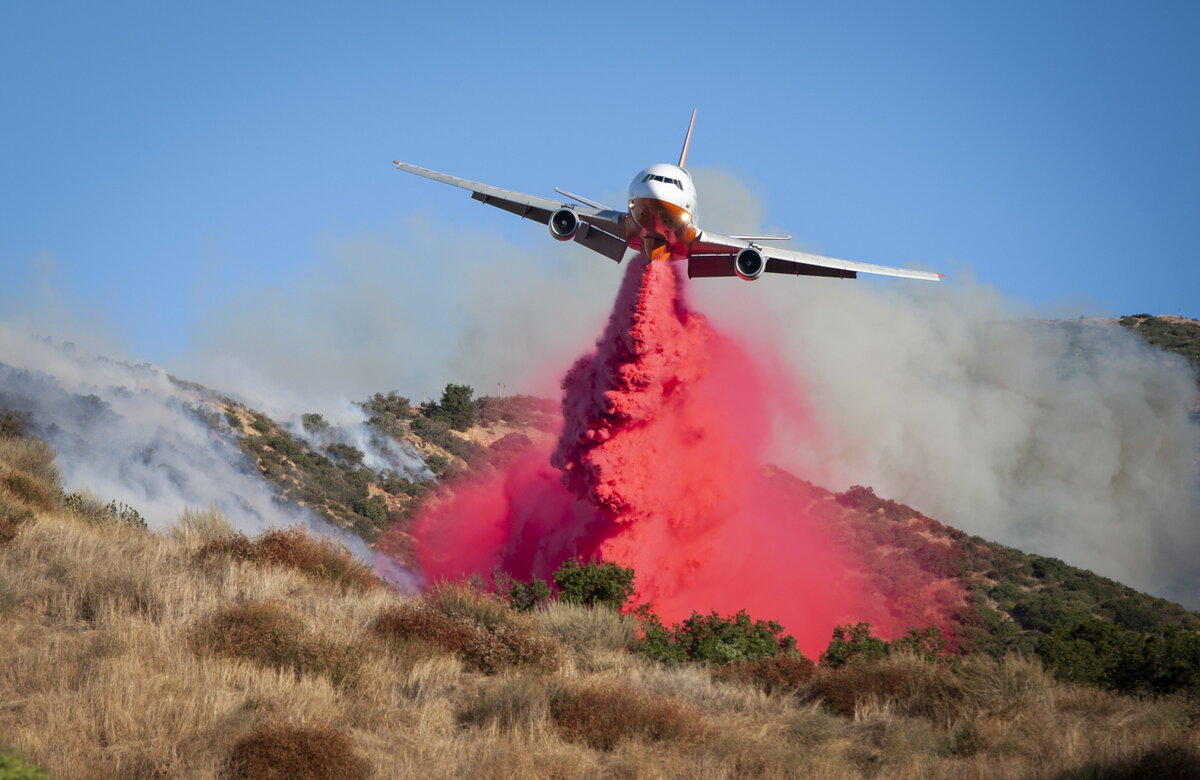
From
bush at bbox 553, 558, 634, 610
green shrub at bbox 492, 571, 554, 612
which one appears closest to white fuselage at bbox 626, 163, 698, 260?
bush at bbox 553, 558, 634, 610

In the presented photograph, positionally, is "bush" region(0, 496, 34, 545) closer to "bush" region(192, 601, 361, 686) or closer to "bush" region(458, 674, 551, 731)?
"bush" region(192, 601, 361, 686)

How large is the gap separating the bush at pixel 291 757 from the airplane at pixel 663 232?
2325 cm

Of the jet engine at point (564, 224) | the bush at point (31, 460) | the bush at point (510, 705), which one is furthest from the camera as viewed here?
the jet engine at point (564, 224)

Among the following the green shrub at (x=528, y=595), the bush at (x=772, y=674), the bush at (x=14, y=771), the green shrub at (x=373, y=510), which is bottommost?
A: the bush at (x=14, y=771)

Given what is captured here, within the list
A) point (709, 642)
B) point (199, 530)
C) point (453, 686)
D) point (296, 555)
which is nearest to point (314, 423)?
point (199, 530)

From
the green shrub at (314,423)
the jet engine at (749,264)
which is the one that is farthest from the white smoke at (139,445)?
the jet engine at (749,264)

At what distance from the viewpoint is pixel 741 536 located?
46219 mm

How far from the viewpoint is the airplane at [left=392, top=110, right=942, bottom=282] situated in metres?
34.2

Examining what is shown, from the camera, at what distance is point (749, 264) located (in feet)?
115

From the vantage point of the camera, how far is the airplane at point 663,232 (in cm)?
3425

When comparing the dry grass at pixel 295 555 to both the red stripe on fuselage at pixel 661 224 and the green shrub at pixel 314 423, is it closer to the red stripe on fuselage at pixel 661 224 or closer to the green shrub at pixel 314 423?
the red stripe on fuselage at pixel 661 224

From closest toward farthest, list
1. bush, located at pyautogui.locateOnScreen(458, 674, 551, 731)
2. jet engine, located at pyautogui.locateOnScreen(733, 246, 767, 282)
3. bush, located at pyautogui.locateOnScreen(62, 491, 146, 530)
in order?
1. bush, located at pyautogui.locateOnScreen(458, 674, 551, 731)
2. bush, located at pyautogui.locateOnScreen(62, 491, 146, 530)
3. jet engine, located at pyautogui.locateOnScreen(733, 246, 767, 282)

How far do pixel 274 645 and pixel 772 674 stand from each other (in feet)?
22.1

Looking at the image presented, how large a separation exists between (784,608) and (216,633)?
31573 millimetres
